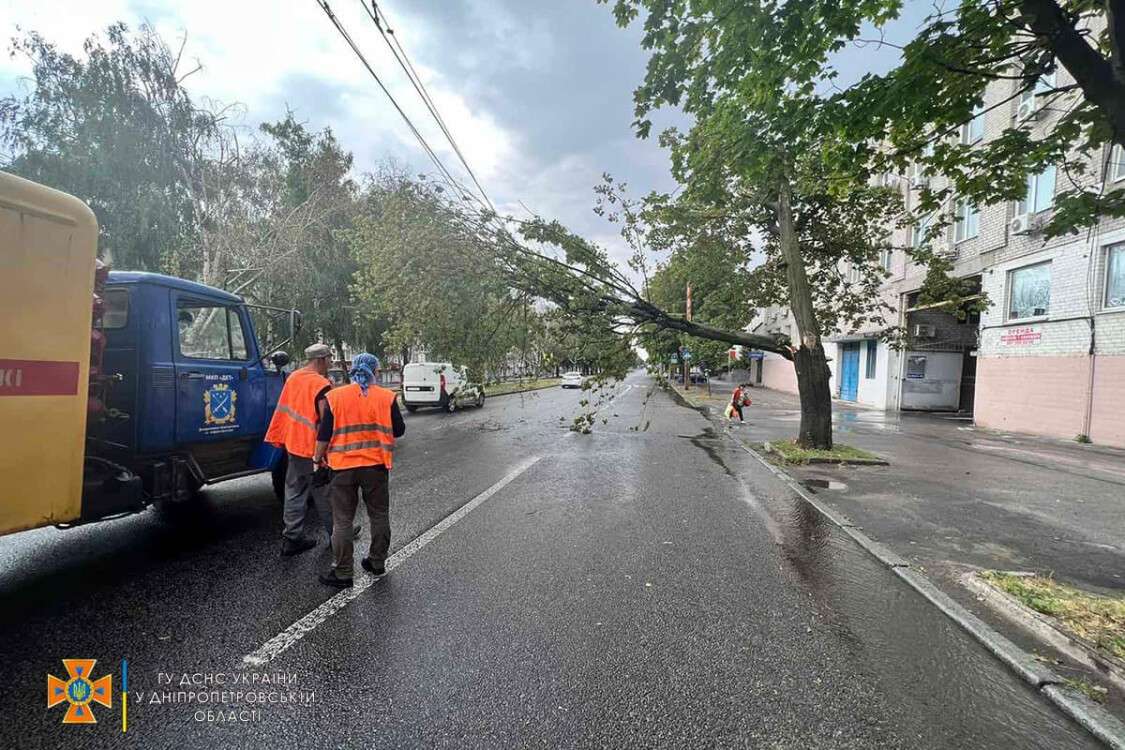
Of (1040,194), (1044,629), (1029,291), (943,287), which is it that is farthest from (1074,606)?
(1040,194)

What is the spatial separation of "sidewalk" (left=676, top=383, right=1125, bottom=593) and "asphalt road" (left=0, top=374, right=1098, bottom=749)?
100 centimetres

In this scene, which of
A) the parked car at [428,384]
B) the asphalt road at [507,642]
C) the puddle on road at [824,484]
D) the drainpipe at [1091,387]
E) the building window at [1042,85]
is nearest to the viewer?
the asphalt road at [507,642]

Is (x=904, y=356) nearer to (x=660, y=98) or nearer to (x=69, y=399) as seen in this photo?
(x=660, y=98)

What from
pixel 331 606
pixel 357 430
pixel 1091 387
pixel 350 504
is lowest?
pixel 331 606

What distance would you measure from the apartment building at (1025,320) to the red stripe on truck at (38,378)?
470 inches

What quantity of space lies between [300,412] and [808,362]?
9302mm

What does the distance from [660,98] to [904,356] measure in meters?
21.5

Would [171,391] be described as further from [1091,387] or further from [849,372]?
[849,372]

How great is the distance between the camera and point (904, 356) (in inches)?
875

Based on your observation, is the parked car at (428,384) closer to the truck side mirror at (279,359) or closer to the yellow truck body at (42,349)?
the truck side mirror at (279,359)

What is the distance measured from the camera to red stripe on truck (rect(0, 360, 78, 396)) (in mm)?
3137

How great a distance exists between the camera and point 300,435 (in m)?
4.77

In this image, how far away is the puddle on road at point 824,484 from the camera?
26.3ft

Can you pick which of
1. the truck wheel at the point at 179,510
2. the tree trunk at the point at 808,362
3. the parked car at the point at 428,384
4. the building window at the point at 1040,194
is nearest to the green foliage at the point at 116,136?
the parked car at the point at 428,384
